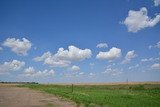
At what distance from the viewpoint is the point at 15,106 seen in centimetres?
2348

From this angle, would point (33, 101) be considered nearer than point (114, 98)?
Yes

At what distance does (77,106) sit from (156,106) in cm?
700

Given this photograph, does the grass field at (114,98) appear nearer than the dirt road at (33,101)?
Yes

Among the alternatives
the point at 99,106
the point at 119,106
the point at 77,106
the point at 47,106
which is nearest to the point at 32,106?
the point at 47,106

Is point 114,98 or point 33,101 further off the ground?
point 114,98

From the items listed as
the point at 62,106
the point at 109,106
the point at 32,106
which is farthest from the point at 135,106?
the point at 32,106

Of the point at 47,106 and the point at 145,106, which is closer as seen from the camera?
the point at 145,106

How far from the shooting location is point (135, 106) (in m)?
22.7

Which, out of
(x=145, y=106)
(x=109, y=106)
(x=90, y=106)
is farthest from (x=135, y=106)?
(x=90, y=106)

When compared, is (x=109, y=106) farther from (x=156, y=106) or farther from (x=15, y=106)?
(x=15, y=106)

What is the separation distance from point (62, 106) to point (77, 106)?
1.45m

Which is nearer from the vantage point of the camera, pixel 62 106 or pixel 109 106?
pixel 109 106

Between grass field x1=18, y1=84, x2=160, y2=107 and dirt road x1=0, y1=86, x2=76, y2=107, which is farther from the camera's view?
dirt road x1=0, y1=86, x2=76, y2=107

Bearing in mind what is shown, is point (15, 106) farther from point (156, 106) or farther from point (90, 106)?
point (156, 106)
